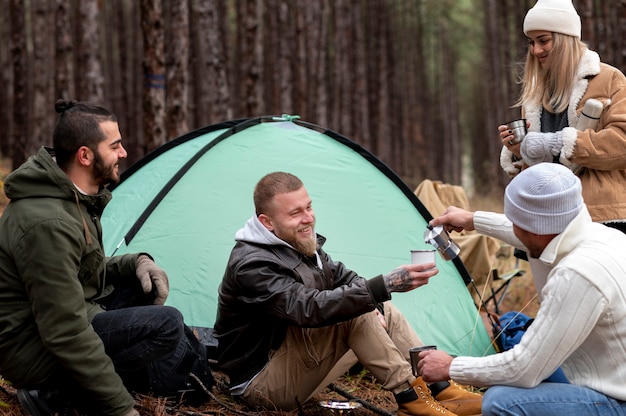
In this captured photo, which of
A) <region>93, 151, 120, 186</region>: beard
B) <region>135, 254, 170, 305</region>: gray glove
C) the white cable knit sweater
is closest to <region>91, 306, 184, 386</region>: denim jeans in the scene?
<region>135, 254, 170, 305</region>: gray glove

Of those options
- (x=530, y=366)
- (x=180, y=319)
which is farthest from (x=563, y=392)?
(x=180, y=319)

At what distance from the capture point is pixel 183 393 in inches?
160

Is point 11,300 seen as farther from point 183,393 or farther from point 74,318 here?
point 183,393

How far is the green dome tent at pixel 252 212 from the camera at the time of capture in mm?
5113

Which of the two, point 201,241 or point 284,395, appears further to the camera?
point 201,241

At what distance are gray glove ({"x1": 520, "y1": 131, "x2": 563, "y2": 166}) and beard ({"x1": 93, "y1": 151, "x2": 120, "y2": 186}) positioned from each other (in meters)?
2.38

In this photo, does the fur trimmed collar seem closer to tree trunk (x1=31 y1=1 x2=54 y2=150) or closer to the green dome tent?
the green dome tent

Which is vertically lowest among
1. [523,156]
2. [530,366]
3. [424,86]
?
[424,86]

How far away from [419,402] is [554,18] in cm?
231

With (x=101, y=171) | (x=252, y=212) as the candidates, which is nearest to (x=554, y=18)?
(x=252, y=212)

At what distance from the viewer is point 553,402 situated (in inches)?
112

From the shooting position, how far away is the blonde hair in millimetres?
4371

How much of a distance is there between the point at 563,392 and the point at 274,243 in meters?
1.62

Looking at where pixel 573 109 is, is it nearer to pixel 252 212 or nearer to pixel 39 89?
pixel 252 212
